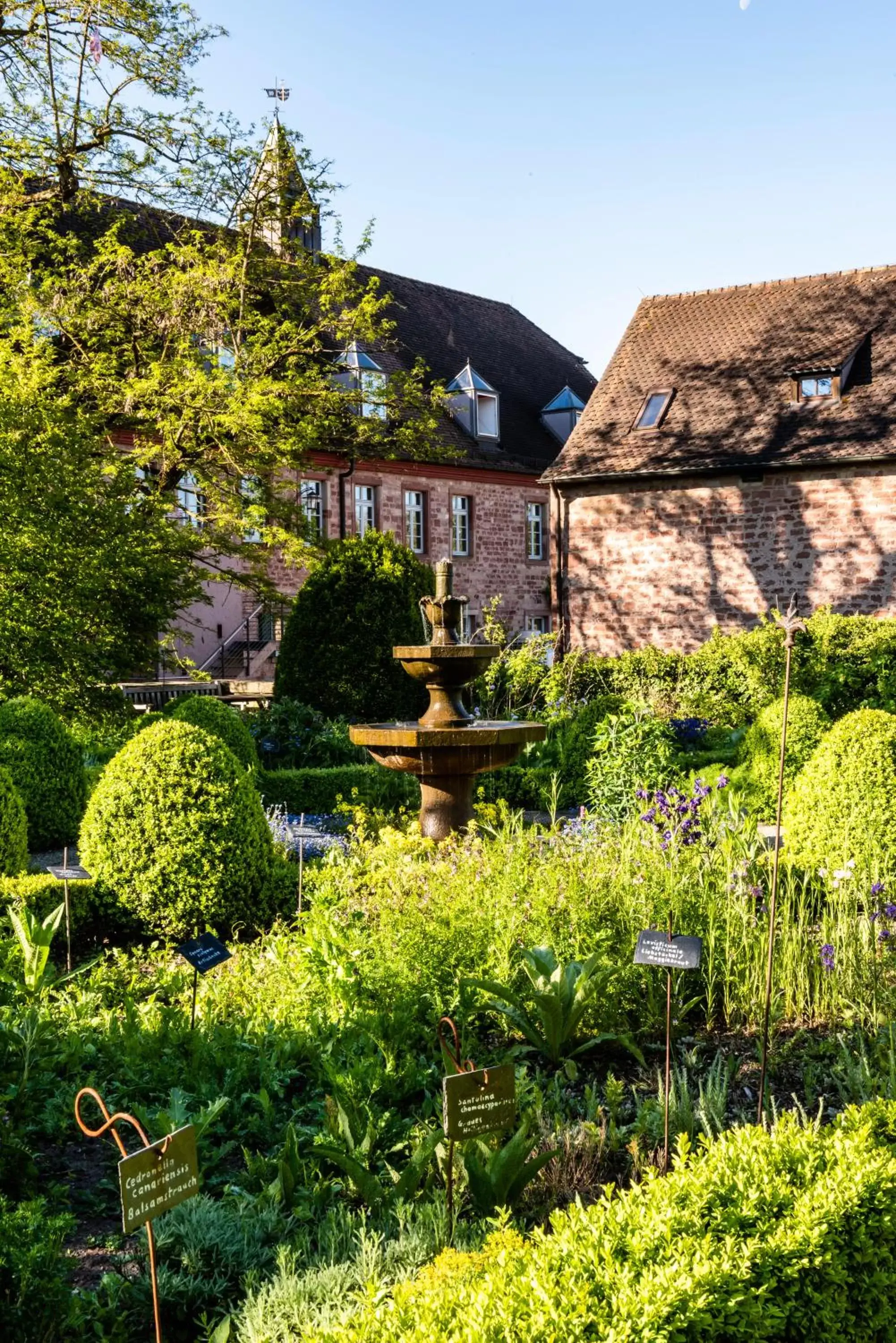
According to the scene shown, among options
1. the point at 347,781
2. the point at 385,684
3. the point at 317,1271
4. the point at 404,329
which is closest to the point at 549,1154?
the point at 317,1271

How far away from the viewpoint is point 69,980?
6.02 meters

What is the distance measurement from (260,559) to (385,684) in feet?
9.99

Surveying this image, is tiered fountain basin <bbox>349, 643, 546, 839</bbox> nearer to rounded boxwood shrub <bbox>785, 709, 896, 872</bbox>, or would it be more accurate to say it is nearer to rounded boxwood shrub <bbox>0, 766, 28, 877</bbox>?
rounded boxwood shrub <bbox>785, 709, 896, 872</bbox>

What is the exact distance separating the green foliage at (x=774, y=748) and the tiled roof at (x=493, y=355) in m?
18.6

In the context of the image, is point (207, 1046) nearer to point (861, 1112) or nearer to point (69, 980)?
point (69, 980)

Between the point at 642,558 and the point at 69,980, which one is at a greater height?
the point at 642,558

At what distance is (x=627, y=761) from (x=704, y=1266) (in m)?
8.16

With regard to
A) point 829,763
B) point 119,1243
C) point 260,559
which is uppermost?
point 260,559

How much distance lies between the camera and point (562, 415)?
103ft

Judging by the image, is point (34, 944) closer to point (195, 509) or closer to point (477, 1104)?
point (477, 1104)

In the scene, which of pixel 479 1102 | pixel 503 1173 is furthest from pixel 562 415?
pixel 479 1102

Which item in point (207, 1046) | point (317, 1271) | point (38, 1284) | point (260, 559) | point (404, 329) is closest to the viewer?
point (38, 1284)

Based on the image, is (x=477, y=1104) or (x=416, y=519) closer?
(x=477, y=1104)

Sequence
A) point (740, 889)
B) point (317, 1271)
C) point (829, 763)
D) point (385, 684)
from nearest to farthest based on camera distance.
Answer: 1. point (317, 1271)
2. point (740, 889)
3. point (829, 763)
4. point (385, 684)
